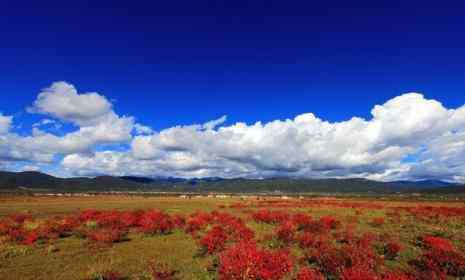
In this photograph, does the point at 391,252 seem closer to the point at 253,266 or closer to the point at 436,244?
the point at 436,244

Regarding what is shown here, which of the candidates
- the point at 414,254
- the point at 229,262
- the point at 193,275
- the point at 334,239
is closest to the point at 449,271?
the point at 414,254

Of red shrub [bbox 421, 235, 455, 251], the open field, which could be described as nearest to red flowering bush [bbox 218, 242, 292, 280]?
the open field

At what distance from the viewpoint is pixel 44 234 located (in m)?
19.5

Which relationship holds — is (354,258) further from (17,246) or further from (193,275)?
(17,246)

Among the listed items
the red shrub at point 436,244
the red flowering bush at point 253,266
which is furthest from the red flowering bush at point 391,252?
the red flowering bush at point 253,266

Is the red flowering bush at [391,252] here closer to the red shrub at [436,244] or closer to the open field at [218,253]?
the open field at [218,253]

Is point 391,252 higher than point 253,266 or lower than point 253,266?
lower

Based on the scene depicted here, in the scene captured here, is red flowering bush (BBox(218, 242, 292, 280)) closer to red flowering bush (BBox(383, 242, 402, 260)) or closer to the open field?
the open field

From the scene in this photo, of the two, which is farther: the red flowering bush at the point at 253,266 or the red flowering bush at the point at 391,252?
the red flowering bush at the point at 391,252

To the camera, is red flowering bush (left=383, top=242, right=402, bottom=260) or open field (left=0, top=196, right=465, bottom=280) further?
red flowering bush (left=383, top=242, right=402, bottom=260)

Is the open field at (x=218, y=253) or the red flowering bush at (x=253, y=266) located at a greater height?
the red flowering bush at (x=253, y=266)

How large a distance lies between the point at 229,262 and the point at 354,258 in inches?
200

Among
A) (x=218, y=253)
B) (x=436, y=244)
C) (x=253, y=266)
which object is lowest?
(x=218, y=253)

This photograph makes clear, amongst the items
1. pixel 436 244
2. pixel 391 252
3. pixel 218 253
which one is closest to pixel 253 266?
pixel 218 253
